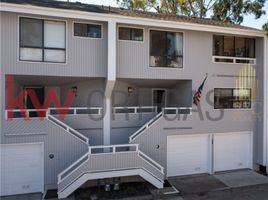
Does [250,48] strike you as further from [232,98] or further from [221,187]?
[221,187]

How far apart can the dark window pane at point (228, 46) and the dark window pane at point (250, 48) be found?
1032mm

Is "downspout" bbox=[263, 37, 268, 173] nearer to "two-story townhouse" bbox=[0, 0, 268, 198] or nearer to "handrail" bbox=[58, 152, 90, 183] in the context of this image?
"two-story townhouse" bbox=[0, 0, 268, 198]

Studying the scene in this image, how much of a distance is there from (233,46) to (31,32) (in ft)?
35.0

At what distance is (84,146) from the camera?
430 inches

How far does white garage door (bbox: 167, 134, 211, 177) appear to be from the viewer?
1262 cm

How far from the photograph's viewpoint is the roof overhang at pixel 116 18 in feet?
32.7

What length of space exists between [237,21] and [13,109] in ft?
75.5

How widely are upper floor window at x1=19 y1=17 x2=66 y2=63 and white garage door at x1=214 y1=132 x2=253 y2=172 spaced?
30.5 ft

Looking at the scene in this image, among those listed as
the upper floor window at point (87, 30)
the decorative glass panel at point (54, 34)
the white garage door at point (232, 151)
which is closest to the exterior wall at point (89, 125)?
the decorative glass panel at point (54, 34)

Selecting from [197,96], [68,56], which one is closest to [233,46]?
[197,96]

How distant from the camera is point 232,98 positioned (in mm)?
13750

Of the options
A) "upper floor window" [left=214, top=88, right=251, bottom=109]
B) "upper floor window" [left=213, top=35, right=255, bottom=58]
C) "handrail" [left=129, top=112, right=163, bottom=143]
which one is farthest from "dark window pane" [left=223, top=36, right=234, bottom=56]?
"handrail" [left=129, top=112, right=163, bottom=143]

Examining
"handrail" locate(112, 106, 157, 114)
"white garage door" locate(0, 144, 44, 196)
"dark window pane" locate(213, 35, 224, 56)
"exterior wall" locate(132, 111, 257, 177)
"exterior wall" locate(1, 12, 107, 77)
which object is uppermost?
"dark window pane" locate(213, 35, 224, 56)

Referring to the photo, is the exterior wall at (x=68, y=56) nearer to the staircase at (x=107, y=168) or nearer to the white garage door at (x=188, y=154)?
the staircase at (x=107, y=168)
